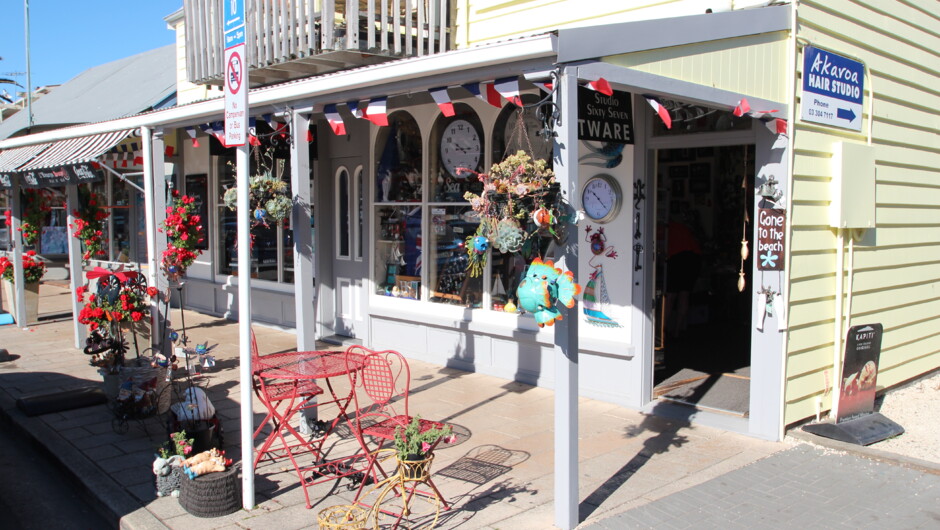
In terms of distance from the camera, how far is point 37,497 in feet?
17.8

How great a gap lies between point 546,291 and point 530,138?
12.6ft

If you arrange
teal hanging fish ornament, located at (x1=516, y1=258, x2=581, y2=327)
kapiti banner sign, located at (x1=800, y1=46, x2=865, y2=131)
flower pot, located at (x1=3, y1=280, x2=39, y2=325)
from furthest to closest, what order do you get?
flower pot, located at (x1=3, y1=280, x2=39, y2=325) → kapiti banner sign, located at (x1=800, y1=46, x2=865, y2=131) → teal hanging fish ornament, located at (x1=516, y1=258, x2=581, y2=327)

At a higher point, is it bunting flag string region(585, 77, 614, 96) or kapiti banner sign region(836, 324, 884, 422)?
bunting flag string region(585, 77, 614, 96)

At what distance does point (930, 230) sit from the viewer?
7.98 meters

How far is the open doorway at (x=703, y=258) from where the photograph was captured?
30.2 feet

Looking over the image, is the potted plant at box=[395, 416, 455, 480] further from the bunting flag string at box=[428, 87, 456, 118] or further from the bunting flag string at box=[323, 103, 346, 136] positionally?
the bunting flag string at box=[323, 103, 346, 136]

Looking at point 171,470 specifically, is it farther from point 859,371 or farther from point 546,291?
point 859,371

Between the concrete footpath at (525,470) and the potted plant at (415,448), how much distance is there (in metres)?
0.56

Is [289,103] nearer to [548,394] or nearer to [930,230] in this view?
[548,394]

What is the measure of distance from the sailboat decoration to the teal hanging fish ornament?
2.84 meters

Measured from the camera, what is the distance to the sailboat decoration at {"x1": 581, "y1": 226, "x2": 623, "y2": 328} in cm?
699

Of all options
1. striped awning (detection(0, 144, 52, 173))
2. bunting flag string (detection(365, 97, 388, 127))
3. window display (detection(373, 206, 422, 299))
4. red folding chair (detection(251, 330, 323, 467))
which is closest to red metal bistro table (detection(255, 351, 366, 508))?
red folding chair (detection(251, 330, 323, 467))

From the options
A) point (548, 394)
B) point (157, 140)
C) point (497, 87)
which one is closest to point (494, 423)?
point (548, 394)

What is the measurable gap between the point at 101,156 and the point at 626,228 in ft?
19.8
